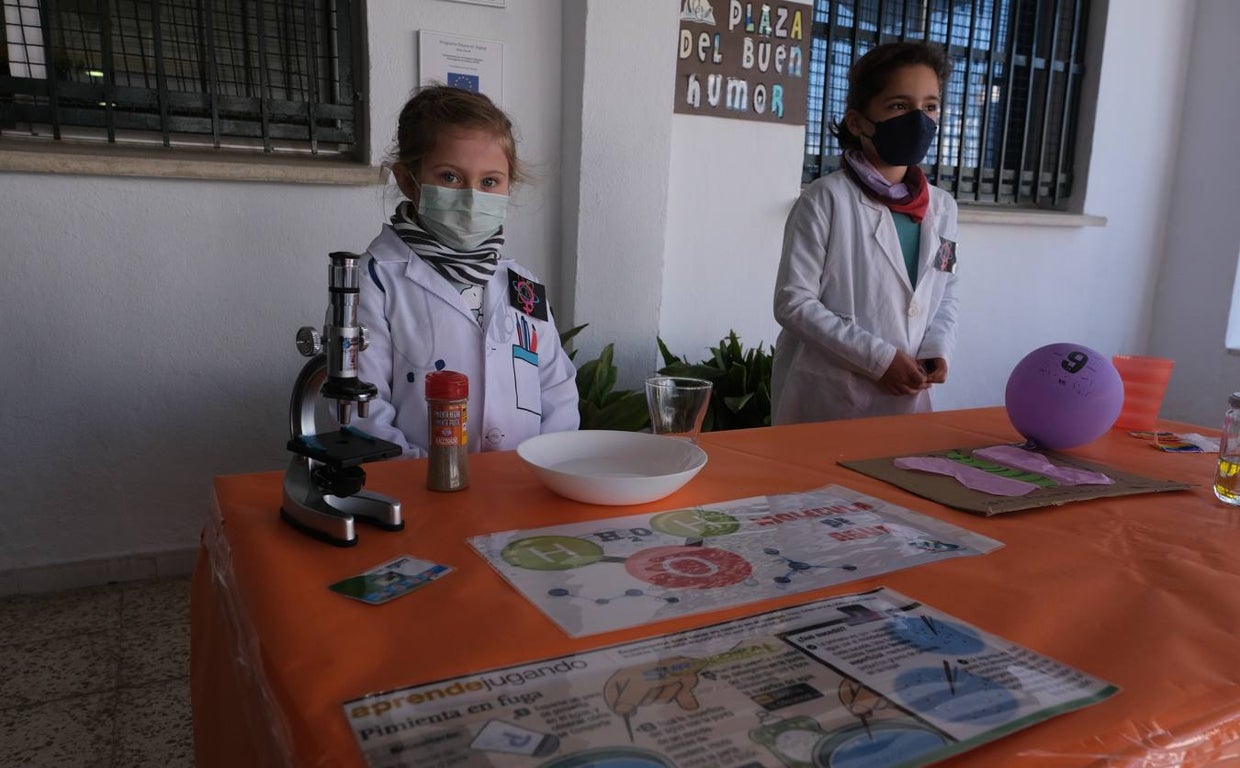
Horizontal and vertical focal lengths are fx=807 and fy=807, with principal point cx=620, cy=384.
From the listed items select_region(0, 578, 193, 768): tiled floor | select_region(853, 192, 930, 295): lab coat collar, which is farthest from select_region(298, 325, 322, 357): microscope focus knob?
select_region(853, 192, 930, 295): lab coat collar

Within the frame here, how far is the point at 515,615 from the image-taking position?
710mm

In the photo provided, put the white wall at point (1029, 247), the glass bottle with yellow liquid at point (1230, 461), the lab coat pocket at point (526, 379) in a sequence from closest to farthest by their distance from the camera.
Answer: the glass bottle with yellow liquid at point (1230, 461), the lab coat pocket at point (526, 379), the white wall at point (1029, 247)

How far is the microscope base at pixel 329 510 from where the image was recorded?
0.86m

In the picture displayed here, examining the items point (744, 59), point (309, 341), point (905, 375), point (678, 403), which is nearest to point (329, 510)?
point (309, 341)

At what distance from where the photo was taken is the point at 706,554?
866mm

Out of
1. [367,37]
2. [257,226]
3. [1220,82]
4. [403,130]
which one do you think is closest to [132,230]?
[257,226]

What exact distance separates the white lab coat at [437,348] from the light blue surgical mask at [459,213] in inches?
3.0

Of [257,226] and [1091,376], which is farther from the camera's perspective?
[257,226]

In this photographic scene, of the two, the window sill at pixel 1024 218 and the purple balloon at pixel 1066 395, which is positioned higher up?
the window sill at pixel 1024 218

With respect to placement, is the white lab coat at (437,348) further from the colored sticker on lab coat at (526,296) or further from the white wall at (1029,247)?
the white wall at (1029,247)

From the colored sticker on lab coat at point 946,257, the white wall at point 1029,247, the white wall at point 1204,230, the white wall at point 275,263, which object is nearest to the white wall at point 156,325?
the white wall at point 275,263

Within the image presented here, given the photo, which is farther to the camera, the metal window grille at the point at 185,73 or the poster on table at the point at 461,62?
the poster on table at the point at 461,62

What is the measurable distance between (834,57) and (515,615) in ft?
11.4

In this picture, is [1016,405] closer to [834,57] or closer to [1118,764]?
[1118,764]
